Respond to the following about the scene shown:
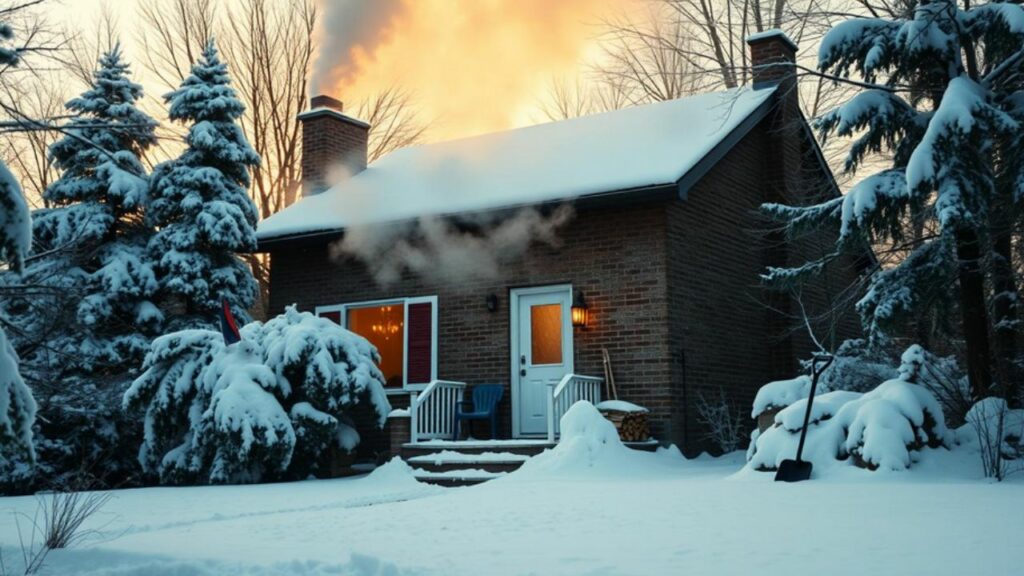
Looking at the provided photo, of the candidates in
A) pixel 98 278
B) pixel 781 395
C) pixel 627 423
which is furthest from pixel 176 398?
pixel 781 395

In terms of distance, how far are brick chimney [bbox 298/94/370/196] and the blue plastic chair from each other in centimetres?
575

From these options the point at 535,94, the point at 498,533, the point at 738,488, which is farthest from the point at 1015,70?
the point at 535,94

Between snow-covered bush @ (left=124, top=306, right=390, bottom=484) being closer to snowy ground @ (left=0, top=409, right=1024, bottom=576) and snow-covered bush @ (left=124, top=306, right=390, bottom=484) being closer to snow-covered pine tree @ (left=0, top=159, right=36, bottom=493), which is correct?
Result: snowy ground @ (left=0, top=409, right=1024, bottom=576)

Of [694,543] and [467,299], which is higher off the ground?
[467,299]

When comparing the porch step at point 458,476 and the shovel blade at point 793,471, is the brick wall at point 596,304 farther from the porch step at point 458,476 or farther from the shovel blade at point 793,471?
the shovel blade at point 793,471

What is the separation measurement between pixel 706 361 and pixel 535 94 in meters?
16.5

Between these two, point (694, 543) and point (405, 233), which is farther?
point (405, 233)

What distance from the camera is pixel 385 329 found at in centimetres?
1462

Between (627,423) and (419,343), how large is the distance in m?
3.64

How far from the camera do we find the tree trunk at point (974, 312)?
927 centimetres

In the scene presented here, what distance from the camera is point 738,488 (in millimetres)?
8062

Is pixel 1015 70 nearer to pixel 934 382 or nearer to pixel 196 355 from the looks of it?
pixel 934 382

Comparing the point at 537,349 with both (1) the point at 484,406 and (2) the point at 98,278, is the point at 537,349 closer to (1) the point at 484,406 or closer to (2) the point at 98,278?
(1) the point at 484,406

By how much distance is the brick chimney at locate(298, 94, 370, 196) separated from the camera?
1698 cm
